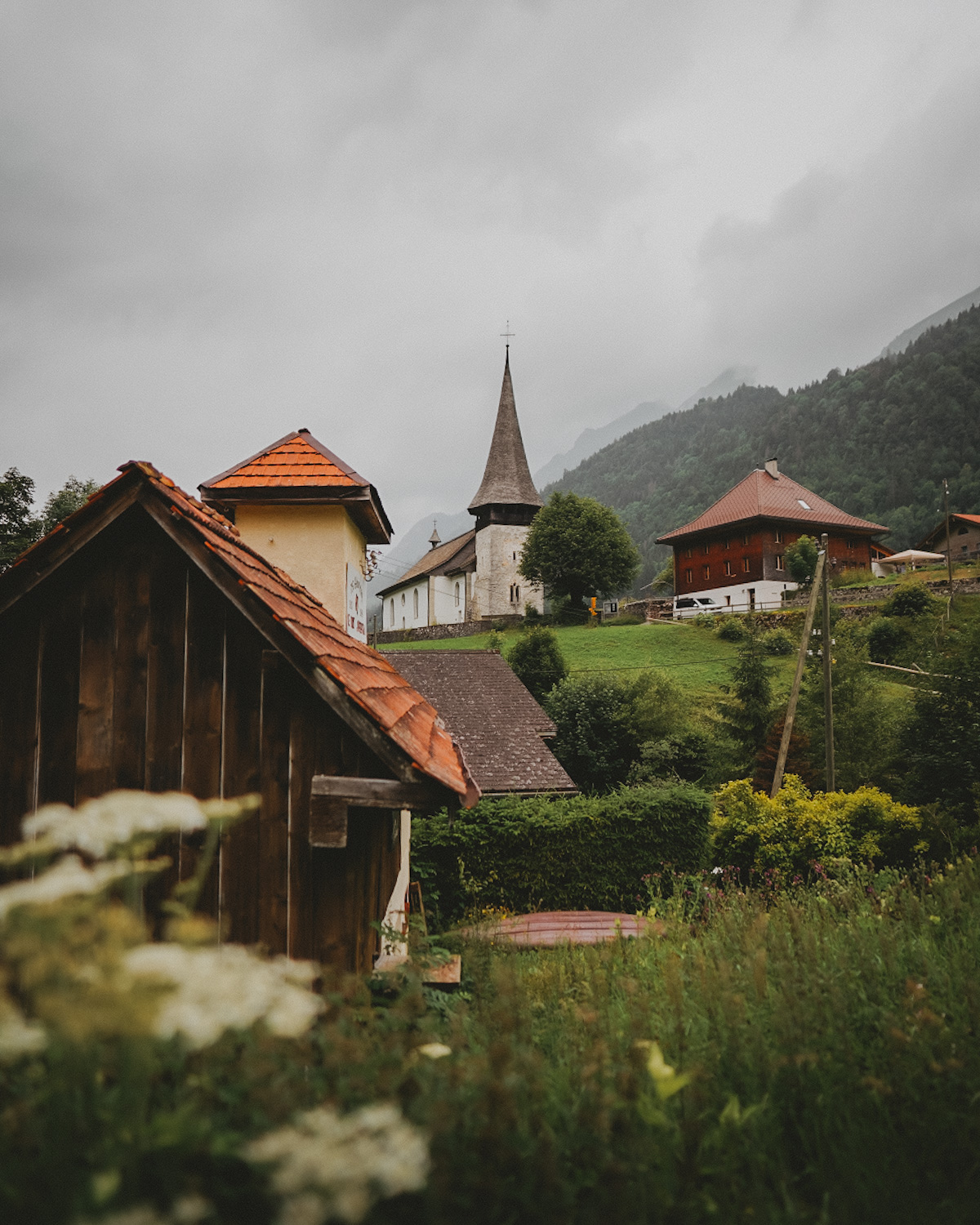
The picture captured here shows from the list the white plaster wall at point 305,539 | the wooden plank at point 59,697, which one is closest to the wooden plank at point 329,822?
the wooden plank at point 59,697

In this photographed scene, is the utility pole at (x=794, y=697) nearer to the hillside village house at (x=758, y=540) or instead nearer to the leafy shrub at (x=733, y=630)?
the leafy shrub at (x=733, y=630)

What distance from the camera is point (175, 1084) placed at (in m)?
2.04

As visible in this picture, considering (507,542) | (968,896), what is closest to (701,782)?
(968,896)

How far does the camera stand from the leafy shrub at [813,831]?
502 inches

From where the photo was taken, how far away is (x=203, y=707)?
4.05 meters

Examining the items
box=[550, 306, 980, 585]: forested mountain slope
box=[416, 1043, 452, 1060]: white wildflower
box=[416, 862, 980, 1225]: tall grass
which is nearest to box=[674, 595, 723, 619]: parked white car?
box=[550, 306, 980, 585]: forested mountain slope

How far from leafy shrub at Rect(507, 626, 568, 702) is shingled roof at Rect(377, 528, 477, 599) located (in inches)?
1374

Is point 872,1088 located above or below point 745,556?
below

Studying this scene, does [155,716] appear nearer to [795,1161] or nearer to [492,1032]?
[492,1032]

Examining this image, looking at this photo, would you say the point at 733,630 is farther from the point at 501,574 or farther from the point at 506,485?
the point at 506,485

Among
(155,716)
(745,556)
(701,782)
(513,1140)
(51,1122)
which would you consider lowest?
(701,782)

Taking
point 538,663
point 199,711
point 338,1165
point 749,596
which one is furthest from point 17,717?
point 749,596

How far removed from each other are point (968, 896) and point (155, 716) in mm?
5222

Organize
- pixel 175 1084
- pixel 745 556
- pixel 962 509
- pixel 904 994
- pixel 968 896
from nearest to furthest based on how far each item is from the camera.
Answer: pixel 175 1084 < pixel 904 994 < pixel 968 896 < pixel 745 556 < pixel 962 509
